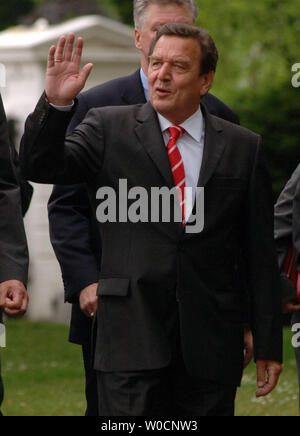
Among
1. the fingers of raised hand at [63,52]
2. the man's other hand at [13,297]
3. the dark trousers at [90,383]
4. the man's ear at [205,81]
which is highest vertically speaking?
the fingers of raised hand at [63,52]

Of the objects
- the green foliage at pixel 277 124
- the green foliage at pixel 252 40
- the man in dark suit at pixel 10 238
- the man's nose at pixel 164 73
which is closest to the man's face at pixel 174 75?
the man's nose at pixel 164 73

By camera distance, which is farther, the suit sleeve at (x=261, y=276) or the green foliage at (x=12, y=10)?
the green foliage at (x=12, y=10)

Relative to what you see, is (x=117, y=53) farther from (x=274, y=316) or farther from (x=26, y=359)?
(x=274, y=316)

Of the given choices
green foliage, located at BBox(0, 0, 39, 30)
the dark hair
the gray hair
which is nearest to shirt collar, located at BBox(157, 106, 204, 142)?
the dark hair

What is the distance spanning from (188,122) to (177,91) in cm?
15

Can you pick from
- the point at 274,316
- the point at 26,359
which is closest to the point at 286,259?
the point at 274,316

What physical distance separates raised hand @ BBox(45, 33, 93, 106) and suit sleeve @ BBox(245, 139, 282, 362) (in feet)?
2.90

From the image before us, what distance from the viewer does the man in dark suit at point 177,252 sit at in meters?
4.93

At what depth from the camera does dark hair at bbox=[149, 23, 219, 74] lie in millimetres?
5066

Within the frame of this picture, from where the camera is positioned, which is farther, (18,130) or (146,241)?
(18,130)

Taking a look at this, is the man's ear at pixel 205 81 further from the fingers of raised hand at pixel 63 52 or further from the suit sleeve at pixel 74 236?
the suit sleeve at pixel 74 236

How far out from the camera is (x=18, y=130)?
640 inches
